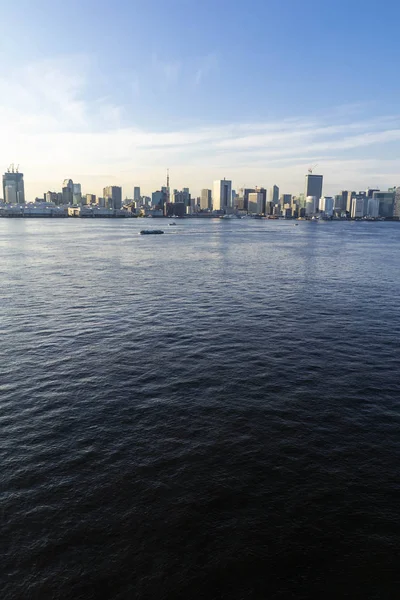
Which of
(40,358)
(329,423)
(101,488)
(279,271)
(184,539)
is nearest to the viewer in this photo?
(184,539)

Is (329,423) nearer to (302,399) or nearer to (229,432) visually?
(302,399)

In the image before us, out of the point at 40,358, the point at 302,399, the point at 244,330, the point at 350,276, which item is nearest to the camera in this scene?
the point at 302,399

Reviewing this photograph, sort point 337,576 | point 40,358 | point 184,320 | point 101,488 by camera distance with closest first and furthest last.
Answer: point 337,576, point 101,488, point 40,358, point 184,320

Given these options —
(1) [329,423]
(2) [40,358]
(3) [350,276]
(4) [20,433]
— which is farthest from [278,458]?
(3) [350,276]

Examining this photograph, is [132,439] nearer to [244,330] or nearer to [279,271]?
[244,330]

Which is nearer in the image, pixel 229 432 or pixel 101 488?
pixel 101 488

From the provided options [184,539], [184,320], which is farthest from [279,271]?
[184,539]
